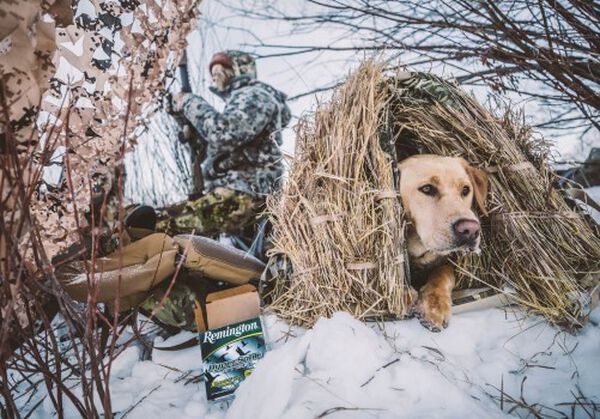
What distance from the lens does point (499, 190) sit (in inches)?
68.9

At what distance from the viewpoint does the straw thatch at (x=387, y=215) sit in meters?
1.53

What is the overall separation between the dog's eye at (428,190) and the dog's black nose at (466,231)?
9.5 inches

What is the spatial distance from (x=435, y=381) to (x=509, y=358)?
39cm

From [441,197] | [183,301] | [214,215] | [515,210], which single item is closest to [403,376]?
[441,197]

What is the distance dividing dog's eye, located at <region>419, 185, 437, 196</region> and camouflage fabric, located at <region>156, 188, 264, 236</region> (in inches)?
68.1

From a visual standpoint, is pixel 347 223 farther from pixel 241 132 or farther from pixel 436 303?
pixel 241 132

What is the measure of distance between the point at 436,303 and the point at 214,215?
7.62 ft

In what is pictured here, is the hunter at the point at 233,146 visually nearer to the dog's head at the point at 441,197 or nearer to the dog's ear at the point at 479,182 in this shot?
the dog's head at the point at 441,197

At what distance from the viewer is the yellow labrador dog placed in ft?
5.09

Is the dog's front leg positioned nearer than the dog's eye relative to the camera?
Yes

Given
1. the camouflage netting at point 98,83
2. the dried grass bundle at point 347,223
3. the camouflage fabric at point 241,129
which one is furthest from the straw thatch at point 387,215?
the camouflage fabric at point 241,129

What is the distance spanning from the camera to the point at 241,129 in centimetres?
355

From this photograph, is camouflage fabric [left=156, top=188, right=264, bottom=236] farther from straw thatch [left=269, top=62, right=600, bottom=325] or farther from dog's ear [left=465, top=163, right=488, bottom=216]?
dog's ear [left=465, top=163, right=488, bottom=216]

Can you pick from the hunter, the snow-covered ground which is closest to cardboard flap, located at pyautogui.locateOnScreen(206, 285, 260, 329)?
the snow-covered ground
